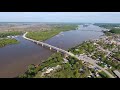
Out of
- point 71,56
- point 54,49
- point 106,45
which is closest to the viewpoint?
point 71,56

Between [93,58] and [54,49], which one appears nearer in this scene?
[93,58]

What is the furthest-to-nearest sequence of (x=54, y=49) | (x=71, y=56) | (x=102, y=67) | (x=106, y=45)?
(x=106, y=45) < (x=54, y=49) < (x=71, y=56) < (x=102, y=67)
